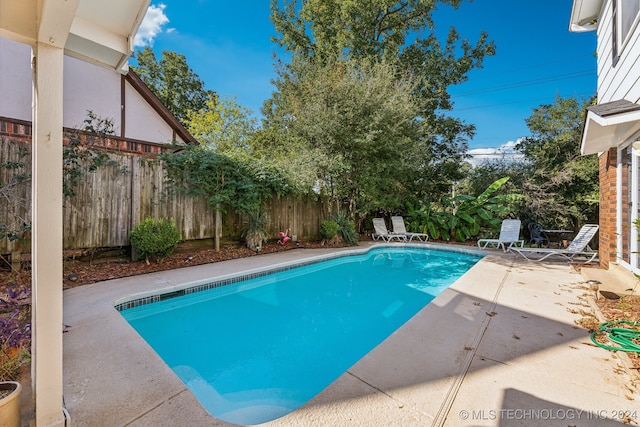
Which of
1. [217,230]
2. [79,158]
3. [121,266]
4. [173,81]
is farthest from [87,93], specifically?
[173,81]

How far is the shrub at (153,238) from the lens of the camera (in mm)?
6027

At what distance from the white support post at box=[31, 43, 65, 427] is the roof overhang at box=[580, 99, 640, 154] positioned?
5380mm

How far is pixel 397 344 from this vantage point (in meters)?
2.86

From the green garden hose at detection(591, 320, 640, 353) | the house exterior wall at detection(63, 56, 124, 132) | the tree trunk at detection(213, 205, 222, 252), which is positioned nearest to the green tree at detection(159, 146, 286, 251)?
the tree trunk at detection(213, 205, 222, 252)

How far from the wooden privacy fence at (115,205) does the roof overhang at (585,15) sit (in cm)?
957

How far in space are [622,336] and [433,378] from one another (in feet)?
7.20

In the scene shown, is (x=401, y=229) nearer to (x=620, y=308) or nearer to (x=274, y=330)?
(x=620, y=308)

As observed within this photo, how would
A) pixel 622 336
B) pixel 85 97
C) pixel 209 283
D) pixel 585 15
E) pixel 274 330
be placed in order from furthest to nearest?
pixel 85 97 < pixel 585 15 < pixel 209 283 < pixel 274 330 < pixel 622 336

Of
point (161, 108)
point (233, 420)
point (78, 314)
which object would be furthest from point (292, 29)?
point (233, 420)

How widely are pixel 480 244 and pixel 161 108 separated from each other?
12442 millimetres

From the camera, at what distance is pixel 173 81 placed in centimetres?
2314

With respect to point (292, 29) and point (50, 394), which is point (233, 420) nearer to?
point (50, 394)

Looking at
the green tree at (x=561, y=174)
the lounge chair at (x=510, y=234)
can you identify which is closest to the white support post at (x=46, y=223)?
the lounge chair at (x=510, y=234)

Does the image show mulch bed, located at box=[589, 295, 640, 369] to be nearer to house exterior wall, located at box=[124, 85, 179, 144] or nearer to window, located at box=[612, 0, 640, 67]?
window, located at box=[612, 0, 640, 67]
